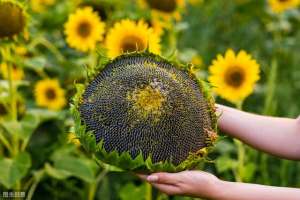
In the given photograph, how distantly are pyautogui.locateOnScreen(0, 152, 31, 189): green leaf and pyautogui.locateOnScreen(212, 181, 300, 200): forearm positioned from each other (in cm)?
74

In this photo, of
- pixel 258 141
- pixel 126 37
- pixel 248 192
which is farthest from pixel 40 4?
pixel 248 192

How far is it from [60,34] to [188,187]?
1667 millimetres

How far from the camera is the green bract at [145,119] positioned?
1.38 metres

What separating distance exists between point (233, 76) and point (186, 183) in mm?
959

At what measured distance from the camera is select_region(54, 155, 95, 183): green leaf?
2164 mm

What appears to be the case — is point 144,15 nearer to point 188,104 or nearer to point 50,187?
point 50,187

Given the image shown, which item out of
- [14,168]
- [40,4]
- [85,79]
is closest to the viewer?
[85,79]

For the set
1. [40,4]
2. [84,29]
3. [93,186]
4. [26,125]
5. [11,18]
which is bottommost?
[93,186]

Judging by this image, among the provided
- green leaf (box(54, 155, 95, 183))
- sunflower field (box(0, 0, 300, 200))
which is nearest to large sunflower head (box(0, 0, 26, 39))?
sunflower field (box(0, 0, 300, 200))

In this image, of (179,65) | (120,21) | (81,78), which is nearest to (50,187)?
(81,78)

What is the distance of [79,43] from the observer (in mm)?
2547

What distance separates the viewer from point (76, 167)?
2.18m

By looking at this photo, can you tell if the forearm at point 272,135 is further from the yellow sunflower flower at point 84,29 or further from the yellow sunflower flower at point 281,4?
the yellow sunflower flower at point 281,4

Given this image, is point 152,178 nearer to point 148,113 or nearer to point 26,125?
point 148,113
